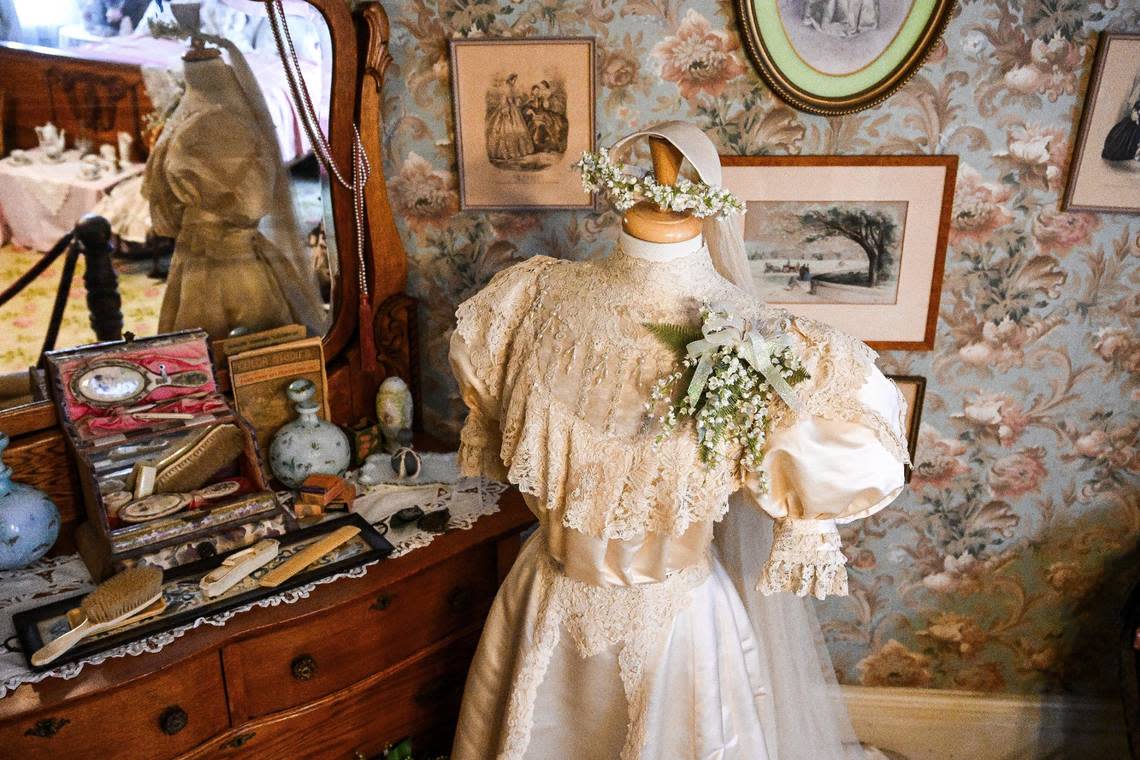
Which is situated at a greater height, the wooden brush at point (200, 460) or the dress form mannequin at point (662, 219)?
the dress form mannequin at point (662, 219)

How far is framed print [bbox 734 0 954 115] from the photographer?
1.69 m

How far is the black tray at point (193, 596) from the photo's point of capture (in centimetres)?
132

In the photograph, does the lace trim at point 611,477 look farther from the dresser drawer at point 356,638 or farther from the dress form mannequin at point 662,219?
the dresser drawer at point 356,638

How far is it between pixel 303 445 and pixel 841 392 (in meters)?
1.07

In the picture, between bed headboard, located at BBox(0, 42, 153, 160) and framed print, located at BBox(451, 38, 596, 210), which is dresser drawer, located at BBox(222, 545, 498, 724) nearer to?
framed print, located at BBox(451, 38, 596, 210)

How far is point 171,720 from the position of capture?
137 centimetres

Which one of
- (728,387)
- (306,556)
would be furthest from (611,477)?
(306,556)

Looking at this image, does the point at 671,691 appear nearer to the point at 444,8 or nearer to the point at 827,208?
the point at 827,208

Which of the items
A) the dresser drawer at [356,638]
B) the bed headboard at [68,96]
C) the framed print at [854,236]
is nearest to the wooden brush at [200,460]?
the dresser drawer at [356,638]

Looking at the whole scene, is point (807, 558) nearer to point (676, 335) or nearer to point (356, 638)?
point (676, 335)

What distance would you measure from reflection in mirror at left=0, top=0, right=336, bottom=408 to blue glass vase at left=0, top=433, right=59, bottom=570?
17 cm

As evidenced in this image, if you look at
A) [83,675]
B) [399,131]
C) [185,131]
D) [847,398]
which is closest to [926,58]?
[847,398]

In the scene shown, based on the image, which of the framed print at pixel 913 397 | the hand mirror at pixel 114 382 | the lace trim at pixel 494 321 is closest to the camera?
the lace trim at pixel 494 321

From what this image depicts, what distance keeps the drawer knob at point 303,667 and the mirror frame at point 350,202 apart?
0.65m
